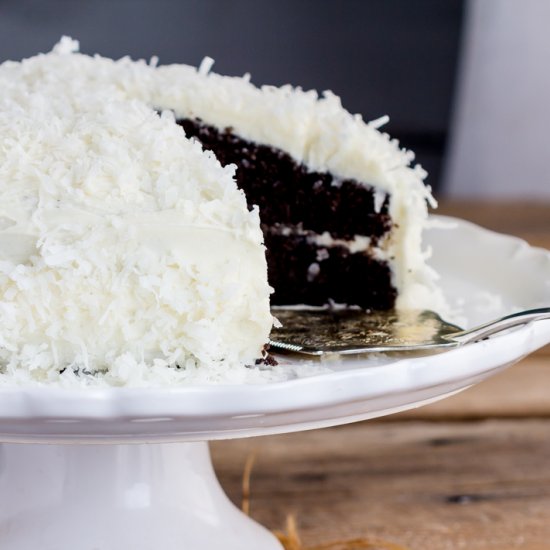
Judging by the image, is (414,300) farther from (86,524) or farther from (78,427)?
(78,427)

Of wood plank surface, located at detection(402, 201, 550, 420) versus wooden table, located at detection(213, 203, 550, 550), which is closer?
wooden table, located at detection(213, 203, 550, 550)

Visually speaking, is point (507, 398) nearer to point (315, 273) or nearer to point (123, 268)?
point (315, 273)

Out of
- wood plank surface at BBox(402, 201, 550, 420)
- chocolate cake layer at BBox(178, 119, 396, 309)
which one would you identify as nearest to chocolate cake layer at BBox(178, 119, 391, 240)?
chocolate cake layer at BBox(178, 119, 396, 309)

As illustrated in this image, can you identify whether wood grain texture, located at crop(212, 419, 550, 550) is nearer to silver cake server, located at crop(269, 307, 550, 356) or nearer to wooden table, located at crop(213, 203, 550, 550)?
wooden table, located at crop(213, 203, 550, 550)

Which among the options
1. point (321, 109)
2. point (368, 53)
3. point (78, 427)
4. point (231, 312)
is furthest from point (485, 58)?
point (78, 427)

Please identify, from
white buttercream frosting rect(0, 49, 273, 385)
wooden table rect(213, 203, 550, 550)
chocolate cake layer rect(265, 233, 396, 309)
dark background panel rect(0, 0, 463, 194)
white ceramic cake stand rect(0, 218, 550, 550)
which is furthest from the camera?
dark background panel rect(0, 0, 463, 194)

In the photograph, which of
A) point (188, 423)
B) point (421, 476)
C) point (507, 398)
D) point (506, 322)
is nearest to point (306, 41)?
point (507, 398)

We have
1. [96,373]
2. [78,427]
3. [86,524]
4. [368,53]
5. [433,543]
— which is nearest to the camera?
[78,427]

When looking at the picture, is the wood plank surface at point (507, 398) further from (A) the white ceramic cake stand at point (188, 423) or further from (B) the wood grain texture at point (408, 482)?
(A) the white ceramic cake stand at point (188, 423)
